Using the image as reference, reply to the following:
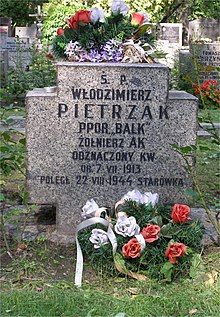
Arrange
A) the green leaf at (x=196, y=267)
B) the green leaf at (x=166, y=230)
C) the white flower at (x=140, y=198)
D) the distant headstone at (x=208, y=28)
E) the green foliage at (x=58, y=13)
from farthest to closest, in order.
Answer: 1. the green foliage at (x=58, y=13)
2. the distant headstone at (x=208, y=28)
3. the white flower at (x=140, y=198)
4. the green leaf at (x=166, y=230)
5. the green leaf at (x=196, y=267)

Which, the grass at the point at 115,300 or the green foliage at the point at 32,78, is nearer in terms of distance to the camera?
the grass at the point at 115,300

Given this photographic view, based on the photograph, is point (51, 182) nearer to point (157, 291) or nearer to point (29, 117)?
point (29, 117)

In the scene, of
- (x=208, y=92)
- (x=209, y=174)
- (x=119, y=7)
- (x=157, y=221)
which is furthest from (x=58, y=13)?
(x=157, y=221)

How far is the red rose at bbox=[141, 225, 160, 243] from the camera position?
172 inches

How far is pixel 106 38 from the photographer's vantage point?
17.0 ft

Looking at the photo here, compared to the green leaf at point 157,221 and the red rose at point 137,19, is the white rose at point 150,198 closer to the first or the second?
the green leaf at point 157,221

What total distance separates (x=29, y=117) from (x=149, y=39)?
121cm

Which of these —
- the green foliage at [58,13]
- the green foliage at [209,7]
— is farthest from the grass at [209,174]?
the green foliage at [209,7]

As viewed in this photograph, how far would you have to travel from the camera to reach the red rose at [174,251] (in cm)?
427

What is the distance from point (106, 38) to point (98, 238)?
5.22 ft

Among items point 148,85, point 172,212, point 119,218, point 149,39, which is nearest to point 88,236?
point 119,218

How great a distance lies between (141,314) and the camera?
148 inches

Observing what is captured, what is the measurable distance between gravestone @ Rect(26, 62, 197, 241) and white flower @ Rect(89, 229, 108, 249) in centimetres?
61

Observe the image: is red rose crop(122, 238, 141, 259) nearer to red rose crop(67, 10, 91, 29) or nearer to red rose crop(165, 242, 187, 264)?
red rose crop(165, 242, 187, 264)
